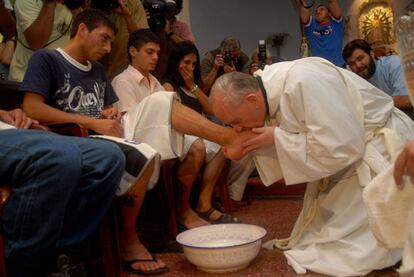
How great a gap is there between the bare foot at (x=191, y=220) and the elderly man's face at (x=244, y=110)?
0.69 meters

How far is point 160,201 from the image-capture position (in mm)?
2055

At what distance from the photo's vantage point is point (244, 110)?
1.54 meters

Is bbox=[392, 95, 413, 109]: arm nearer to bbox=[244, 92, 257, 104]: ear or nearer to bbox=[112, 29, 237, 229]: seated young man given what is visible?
bbox=[112, 29, 237, 229]: seated young man

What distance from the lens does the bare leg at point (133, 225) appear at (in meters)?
1.63

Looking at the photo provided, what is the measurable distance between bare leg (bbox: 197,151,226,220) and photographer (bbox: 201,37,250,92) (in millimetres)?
954

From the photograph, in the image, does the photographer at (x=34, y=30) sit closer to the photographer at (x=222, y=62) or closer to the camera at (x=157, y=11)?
the camera at (x=157, y=11)

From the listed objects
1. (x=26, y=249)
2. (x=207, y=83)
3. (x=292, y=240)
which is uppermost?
(x=207, y=83)

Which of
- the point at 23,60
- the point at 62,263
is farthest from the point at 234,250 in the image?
the point at 23,60

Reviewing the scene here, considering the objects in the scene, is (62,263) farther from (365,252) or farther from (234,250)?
(365,252)

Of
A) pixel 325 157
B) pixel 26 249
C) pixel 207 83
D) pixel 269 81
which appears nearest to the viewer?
pixel 26 249

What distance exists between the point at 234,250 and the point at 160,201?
63 centimetres

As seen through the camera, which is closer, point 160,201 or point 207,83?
point 160,201

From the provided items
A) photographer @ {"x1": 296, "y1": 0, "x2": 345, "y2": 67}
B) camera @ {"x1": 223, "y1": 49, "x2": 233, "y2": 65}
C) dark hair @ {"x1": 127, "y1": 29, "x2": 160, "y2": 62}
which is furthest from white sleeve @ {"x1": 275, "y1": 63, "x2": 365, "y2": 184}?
photographer @ {"x1": 296, "y1": 0, "x2": 345, "y2": 67}

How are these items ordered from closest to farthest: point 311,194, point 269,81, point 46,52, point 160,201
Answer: point 269,81
point 311,194
point 46,52
point 160,201
